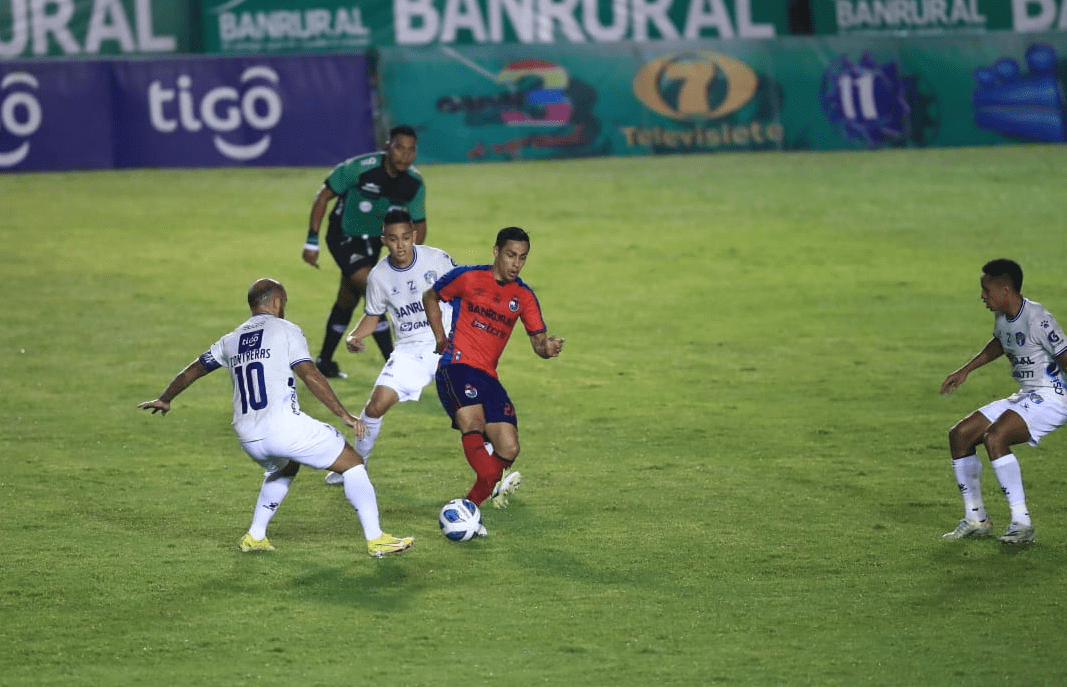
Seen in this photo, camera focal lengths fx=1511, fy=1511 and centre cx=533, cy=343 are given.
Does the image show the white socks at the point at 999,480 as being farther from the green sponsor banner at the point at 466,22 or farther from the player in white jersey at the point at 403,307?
the green sponsor banner at the point at 466,22

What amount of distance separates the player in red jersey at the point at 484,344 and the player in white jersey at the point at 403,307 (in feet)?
2.74

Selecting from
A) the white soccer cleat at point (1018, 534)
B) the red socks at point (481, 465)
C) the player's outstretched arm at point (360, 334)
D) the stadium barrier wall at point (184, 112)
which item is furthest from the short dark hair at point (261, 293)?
the stadium barrier wall at point (184, 112)

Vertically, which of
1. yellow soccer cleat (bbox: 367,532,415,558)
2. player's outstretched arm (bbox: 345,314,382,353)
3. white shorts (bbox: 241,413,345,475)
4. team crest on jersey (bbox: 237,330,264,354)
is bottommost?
yellow soccer cleat (bbox: 367,532,415,558)

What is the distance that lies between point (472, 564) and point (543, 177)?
56.3 ft

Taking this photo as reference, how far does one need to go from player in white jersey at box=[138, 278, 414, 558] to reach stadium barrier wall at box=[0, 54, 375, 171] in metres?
17.6

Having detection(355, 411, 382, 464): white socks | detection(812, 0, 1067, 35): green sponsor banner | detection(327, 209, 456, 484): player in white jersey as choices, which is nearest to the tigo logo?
detection(812, 0, 1067, 35): green sponsor banner

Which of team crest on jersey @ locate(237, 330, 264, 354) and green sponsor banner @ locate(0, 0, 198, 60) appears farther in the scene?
green sponsor banner @ locate(0, 0, 198, 60)

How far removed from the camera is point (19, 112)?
83.2 feet

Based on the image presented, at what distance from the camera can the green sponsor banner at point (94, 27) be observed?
102 ft

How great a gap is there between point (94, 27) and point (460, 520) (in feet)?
81.3

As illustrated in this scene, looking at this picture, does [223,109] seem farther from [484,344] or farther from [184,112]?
[484,344]

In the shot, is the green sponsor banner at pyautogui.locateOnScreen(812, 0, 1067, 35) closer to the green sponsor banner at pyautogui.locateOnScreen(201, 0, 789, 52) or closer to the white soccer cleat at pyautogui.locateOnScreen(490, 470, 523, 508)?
the green sponsor banner at pyautogui.locateOnScreen(201, 0, 789, 52)

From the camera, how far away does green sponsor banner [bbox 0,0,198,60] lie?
30984mm

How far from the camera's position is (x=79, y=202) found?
23.5 metres
